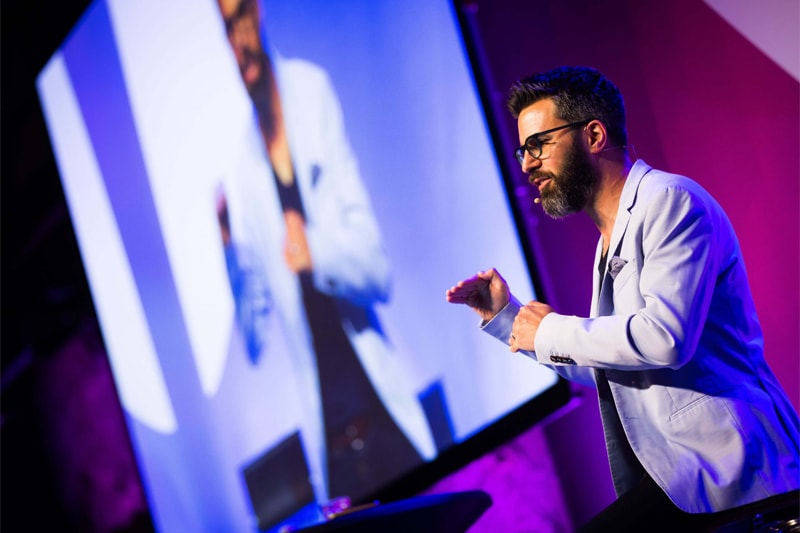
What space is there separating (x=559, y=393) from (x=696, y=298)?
2.90ft

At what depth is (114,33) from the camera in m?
3.78

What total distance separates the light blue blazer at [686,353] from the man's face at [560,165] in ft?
0.37

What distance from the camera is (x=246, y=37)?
9.70 feet

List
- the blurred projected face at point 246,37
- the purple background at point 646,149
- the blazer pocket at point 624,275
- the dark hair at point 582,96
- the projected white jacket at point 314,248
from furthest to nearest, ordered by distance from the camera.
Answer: the blurred projected face at point 246,37 → the projected white jacket at point 314,248 → the purple background at point 646,149 → the dark hair at point 582,96 → the blazer pocket at point 624,275

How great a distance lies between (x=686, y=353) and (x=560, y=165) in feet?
1.65

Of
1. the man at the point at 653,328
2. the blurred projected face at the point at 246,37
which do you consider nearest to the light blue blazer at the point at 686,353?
the man at the point at 653,328

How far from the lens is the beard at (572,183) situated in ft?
5.73

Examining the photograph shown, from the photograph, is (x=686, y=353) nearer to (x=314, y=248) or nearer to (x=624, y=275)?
(x=624, y=275)

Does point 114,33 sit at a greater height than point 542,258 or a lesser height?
greater

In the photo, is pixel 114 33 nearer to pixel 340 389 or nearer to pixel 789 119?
pixel 340 389

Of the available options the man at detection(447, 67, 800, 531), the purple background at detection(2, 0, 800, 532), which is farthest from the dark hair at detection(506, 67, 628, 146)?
the purple background at detection(2, 0, 800, 532)

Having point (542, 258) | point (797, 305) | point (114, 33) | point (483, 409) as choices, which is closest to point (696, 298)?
point (797, 305)

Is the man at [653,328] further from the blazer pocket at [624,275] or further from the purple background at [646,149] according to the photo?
the purple background at [646,149]

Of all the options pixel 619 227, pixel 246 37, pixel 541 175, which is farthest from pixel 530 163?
pixel 246 37
